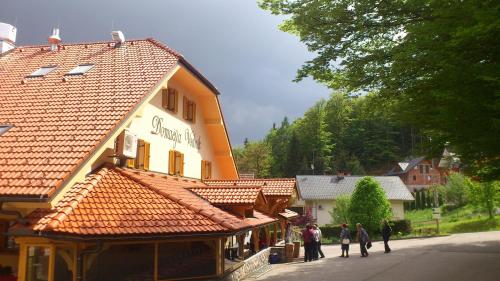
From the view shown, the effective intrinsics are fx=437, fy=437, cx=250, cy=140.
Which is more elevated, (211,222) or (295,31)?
(295,31)

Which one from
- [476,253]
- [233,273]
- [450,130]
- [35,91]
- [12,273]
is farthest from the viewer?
[476,253]

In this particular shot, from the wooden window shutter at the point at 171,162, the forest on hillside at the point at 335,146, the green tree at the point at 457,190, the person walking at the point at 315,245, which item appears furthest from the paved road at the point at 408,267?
the forest on hillside at the point at 335,146

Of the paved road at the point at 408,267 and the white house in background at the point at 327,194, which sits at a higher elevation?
the white house in background at the point at 327,194

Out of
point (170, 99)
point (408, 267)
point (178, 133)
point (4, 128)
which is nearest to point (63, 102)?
point (4, 128)

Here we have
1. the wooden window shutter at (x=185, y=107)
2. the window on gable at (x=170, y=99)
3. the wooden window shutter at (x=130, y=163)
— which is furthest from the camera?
the wooden window shutter at (x=185, y=107)

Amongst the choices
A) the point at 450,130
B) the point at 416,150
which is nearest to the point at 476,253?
the point at 416,150

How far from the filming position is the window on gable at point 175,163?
52.6 ft

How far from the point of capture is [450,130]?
373 inches

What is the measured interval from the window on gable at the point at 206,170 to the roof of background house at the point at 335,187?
107ft

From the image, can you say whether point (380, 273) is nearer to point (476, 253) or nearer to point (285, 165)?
point (476, 253)

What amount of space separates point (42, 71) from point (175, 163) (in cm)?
587

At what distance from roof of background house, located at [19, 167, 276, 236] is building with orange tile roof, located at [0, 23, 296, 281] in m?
0.03

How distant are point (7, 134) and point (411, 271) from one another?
42.1 feet

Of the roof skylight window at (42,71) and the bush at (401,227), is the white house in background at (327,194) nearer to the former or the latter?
the bush at (401,227)
